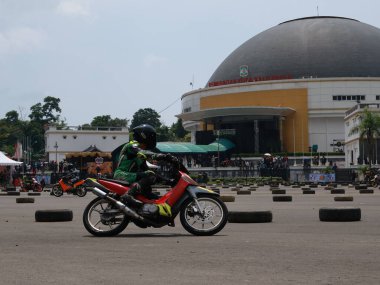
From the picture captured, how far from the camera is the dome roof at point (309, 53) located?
126m

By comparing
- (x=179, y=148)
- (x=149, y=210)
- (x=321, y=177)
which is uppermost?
(x=179, y=148)

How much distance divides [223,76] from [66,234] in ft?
413

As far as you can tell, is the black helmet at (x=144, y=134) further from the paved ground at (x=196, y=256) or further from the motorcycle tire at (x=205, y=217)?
the paved ground at (x=196, y=256)

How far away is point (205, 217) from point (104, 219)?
5.42 feet

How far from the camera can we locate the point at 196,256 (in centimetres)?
938

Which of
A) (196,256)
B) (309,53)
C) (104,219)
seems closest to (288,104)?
(309,53)

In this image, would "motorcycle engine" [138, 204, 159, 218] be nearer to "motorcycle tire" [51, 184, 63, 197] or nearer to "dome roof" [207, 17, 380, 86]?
"motorcycle tire" [51, 184, 63, 197]

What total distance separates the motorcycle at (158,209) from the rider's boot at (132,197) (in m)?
0.06

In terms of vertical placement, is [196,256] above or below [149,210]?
below

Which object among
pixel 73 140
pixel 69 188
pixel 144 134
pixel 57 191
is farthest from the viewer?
pixel 73 140

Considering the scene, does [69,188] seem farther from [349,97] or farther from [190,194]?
[349,97]

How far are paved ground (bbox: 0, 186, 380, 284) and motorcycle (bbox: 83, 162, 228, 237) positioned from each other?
256mm

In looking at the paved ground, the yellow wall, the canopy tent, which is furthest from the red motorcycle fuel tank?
the yellow wall

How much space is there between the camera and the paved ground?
7.45m
